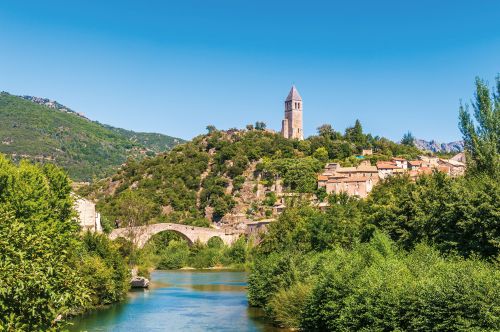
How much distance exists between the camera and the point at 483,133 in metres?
28.4

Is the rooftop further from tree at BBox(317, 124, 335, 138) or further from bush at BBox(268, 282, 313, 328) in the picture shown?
bush at BBox(268, 282, 313, 328)

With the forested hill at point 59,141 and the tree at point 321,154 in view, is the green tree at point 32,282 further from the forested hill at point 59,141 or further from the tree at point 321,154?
the forested hill at point 59,141

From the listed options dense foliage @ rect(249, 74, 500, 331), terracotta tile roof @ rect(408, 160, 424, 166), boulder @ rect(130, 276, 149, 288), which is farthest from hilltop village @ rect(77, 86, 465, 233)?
dense foliage @ rect(249, 74, 500, 331)

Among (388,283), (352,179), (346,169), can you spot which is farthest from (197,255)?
(388,283)

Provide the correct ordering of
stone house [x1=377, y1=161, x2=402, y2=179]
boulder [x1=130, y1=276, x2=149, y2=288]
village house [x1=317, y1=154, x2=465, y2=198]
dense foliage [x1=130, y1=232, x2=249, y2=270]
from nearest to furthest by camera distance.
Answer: boulder [x1=130, y1=276, x2=149, y2=288] < dense foliage [x1=130, y1=232, x2=249, y2=270] < village house [x1=317, y1=154, x2=465, y2=198] < stone house [x1=377, y1=161, x2=402, y2=179]

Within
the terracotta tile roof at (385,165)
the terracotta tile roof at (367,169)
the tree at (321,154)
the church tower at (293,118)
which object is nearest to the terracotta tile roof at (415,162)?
the terracotta tile roof at (385,165)

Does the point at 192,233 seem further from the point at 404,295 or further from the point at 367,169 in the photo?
the point at 404,295

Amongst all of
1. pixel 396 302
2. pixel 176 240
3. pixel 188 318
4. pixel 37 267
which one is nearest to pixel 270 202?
pixel 176 240

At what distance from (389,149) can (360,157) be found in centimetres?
826

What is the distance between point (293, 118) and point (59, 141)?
178 ft

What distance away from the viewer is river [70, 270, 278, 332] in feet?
82.8

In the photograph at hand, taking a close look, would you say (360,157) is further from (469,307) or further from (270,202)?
(469,307)

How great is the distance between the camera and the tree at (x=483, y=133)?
2672 centimetres

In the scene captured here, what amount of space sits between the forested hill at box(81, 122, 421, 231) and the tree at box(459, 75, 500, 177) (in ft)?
162
